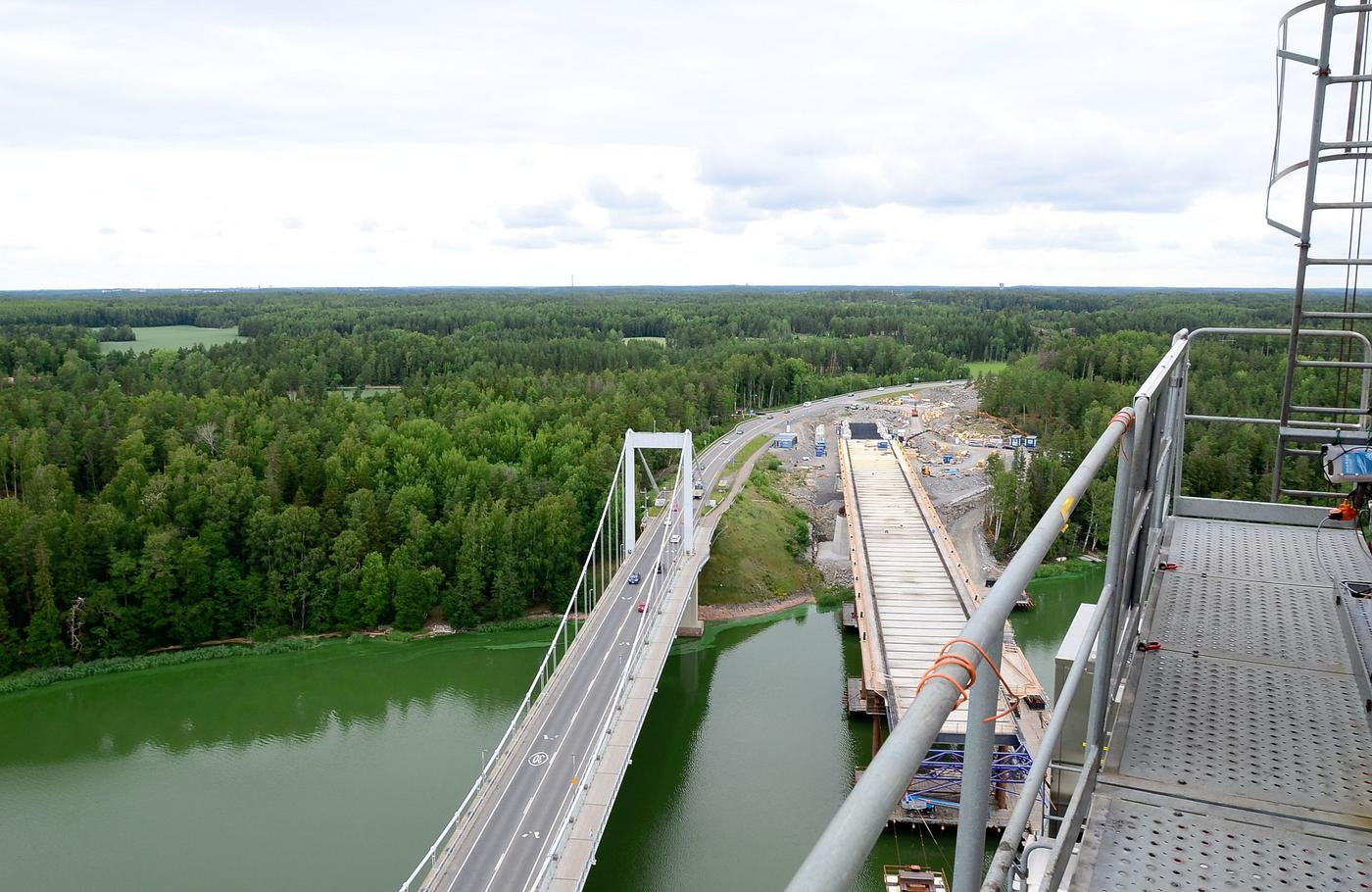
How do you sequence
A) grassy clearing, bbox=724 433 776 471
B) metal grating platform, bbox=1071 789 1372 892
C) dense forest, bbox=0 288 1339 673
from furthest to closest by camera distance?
Result: grassy clearing, bbox=724 433 776 471 < dense forest, bbox=0 288 1339 673 < metal grating platform, bbox=1071 789 1372 892

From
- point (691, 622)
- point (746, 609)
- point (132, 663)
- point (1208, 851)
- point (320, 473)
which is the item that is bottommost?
point (132, 663)

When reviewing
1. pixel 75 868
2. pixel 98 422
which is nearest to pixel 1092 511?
pixel 75 868

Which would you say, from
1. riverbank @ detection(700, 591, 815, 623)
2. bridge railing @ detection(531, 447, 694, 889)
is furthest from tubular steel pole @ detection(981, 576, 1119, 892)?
riverbank @ detection(700, 591, 815, 623)

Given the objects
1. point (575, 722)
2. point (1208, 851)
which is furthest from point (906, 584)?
point (1208, 851)

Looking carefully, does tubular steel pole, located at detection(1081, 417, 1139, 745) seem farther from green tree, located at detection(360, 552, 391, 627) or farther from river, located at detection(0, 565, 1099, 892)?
green tree, located at detection(360, 552, 391, 627)

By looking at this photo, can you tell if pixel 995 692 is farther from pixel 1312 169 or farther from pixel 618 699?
pixel 618 699

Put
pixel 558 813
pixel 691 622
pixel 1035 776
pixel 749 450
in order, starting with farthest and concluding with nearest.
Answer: pixel 749 450 → pixel 691 622 → pixel 558 813 → pixel 1035 776

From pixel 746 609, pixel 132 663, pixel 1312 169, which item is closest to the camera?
pixel 1312 169
